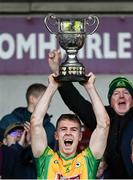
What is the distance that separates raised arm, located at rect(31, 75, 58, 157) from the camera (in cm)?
689

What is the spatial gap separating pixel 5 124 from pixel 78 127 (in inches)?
96.5

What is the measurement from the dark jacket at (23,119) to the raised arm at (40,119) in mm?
1391

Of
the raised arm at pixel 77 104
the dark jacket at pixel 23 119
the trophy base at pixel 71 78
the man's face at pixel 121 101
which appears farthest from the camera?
the dark jacket at pixel 23 119

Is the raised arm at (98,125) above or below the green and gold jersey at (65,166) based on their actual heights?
above

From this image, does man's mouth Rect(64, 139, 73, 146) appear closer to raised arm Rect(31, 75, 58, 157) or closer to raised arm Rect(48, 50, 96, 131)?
raised arm Rect(31, 75, 58, 157)

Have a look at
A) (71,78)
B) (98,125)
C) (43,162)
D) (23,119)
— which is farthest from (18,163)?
(71,78)

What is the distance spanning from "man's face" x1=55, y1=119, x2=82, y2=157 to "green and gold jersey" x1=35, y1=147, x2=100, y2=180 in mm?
51

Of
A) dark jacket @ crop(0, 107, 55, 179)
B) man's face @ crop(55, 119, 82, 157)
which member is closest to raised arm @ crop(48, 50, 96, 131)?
man's face @ crop(55, 119, 82, 157)

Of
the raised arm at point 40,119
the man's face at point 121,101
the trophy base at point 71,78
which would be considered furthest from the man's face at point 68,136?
the man's face at point 121,101

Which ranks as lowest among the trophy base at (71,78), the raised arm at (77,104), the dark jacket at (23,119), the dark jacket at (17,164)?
the dark jacket at (17,164)

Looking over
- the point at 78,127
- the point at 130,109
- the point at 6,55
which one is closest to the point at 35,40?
the point at 6,55

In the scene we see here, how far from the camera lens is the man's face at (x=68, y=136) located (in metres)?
6.88

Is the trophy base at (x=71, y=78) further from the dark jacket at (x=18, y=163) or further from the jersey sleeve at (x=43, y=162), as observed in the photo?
the dark jacket at (x=18, y=163)

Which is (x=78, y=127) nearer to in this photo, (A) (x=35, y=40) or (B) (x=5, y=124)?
(B) (x=5, y=124)
